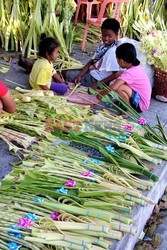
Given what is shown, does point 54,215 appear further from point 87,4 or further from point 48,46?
point 87,4

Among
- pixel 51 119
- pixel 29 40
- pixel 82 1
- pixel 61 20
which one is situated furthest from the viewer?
pixel 82 1

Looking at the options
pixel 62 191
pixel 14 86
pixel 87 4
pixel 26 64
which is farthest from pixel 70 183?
pixel 87 4

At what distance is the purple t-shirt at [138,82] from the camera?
3.84m

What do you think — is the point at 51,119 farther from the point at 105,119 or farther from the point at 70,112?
the point at 105,119

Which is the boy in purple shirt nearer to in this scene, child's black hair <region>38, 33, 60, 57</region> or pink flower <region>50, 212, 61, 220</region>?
child's black hair <region>38, 33, 60, 57</region>

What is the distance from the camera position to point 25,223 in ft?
6.81

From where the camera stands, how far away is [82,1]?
612 cm

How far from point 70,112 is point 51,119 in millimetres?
198

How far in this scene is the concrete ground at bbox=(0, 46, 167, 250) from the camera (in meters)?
2.87

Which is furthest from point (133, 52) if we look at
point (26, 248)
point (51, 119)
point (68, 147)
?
point (26, 248)

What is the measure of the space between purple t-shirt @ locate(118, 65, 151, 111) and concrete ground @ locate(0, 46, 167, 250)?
175 millimetres

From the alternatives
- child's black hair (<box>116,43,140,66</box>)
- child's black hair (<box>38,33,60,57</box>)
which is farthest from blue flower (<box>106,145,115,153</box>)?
child's black hair (<box>38,33,60,57</box>)

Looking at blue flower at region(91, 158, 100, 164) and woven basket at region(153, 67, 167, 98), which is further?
woven basket at region(153, 67, 167, 98)

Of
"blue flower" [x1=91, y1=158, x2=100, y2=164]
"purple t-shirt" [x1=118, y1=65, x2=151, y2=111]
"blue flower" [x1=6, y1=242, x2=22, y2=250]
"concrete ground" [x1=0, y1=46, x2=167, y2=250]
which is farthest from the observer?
"purple t-shirt" [x1=118, y1=65, x2=151, y2=111]
